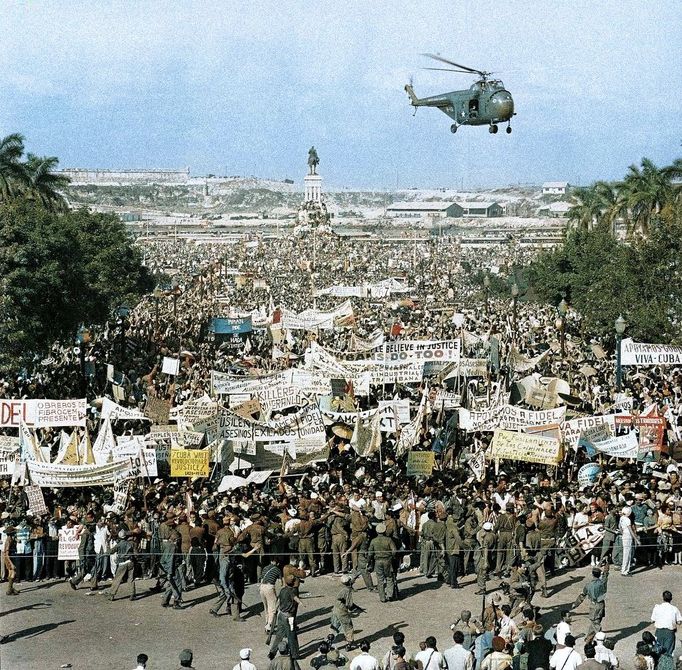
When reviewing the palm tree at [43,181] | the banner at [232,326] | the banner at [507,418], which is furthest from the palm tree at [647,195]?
the banner at [507,418]

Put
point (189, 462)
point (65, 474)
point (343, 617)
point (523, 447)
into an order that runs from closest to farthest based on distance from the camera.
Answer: point (343, 617) < point (65, 474) < point (189, 462) < point (523, 447)

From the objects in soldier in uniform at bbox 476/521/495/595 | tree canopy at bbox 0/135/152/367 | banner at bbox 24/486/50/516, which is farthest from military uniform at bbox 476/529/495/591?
tree canopy at bbox 0/135/152/367

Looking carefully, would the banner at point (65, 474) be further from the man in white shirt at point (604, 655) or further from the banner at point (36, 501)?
the man in white shirt at point (604, 655)

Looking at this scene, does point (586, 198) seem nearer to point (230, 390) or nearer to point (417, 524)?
point (230, 390)

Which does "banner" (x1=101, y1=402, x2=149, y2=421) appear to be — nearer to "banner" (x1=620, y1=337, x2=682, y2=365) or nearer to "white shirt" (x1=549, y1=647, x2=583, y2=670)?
"banner" (x1=620, y1=337, x2=682, y2=365)

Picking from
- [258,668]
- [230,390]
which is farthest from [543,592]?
[230,390]

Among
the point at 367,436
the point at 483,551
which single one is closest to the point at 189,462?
the point at 367,436

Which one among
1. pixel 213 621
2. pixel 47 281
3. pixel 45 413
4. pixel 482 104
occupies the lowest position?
pixel 213 621

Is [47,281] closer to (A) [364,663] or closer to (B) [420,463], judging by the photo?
(B) [420,463]
